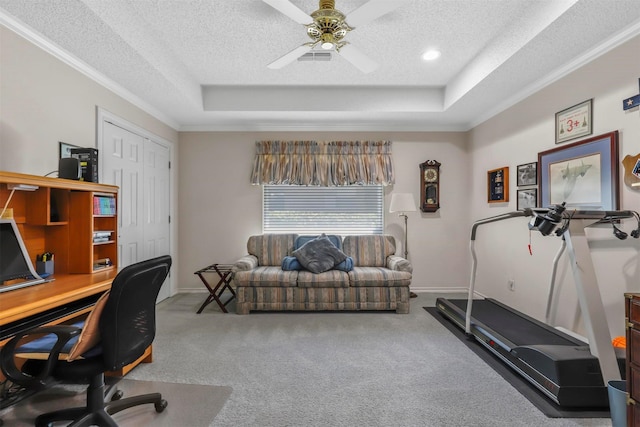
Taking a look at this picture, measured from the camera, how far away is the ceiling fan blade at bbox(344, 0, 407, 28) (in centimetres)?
194

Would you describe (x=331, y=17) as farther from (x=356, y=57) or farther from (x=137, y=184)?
(x=137, y=184)

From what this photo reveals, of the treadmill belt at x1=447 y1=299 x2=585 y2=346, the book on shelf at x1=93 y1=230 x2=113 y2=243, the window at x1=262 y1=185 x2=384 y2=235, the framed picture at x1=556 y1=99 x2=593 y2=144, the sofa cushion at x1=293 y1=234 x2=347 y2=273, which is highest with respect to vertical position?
the framed picture at x1=556 y1=99 x2=593 y2=144

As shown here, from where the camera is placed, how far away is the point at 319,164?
477 cm

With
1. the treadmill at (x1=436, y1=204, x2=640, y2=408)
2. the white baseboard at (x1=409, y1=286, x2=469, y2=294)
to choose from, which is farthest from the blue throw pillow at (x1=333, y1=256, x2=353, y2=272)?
the treadmill at (x1=436, y1=204, x2=640, y2=408)

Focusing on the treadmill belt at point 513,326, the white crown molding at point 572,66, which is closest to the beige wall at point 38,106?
the treadmill belt at point 513,326

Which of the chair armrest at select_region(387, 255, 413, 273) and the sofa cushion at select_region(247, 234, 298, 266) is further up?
the sofa cushion at select_region(247, 234, 298, 266)

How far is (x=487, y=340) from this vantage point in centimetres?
272

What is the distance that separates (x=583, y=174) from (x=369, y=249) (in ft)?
8.29

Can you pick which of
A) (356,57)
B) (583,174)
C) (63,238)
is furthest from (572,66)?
(63,238)

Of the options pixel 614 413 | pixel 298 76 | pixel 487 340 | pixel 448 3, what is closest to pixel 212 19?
pixel 298 76

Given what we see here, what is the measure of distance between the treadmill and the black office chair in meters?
2.51

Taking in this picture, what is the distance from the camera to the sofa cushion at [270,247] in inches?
176

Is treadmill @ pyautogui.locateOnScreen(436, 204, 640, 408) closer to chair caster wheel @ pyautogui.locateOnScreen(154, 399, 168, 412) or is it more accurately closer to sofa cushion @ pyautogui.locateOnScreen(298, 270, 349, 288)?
sofa cushion @ pyautogui.locateOnScreen(298, 270, 349, 288)

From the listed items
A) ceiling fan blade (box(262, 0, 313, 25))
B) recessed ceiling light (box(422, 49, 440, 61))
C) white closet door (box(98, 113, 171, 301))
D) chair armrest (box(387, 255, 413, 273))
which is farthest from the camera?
chair armrest (box(387, 255, 413, 273))
